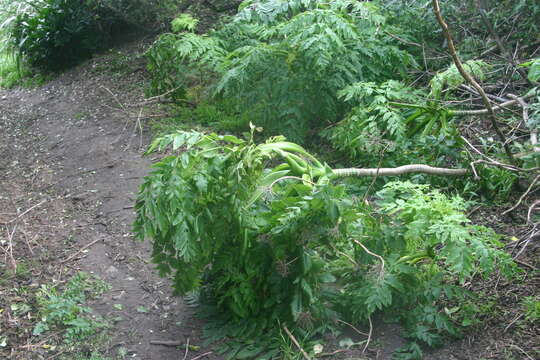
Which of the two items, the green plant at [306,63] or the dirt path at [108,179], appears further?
the green plant at [306,63]

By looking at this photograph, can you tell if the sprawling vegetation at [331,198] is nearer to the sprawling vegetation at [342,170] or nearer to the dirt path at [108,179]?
the sprawling vegetation at [342,170]

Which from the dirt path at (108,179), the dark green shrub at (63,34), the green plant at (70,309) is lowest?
the dirt path at (108,179)

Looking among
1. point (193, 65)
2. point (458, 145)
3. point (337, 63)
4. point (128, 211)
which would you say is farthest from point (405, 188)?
point (193, 65)

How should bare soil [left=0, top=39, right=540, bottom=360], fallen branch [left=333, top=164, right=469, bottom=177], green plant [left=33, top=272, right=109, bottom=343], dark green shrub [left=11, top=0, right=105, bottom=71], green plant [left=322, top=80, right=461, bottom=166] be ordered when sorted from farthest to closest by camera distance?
dark green shrub [left=11, top=0, right=105, bottom=71]
green plant [left=322, top=80, right=461, bottom=166]
fallen branch [left=333, top=164, right=469, bottom=177]
green plant [left=33, top=272, right=109, bottom=343]
bare soil [left=0, top=39, right=540, bottom=360]

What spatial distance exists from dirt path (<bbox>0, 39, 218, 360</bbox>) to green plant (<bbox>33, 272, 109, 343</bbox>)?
0.10 meters

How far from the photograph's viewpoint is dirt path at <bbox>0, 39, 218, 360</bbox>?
339 cm

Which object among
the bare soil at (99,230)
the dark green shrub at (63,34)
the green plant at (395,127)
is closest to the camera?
the bare soil at (99,230)

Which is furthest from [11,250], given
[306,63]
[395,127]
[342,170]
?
[395,127]

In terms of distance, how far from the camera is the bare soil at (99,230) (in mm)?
3102

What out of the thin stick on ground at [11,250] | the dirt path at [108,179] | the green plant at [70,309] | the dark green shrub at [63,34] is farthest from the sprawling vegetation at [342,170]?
the dark green shrub at [63,34]

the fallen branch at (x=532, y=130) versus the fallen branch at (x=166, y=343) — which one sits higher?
the fallen branch at (x=532, y=130)

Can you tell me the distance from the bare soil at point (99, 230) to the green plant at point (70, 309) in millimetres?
81

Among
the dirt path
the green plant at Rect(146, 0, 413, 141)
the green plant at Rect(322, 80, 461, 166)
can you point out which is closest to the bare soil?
the dirt path

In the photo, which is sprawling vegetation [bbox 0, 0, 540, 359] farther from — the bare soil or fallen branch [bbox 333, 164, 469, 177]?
the bare soil
